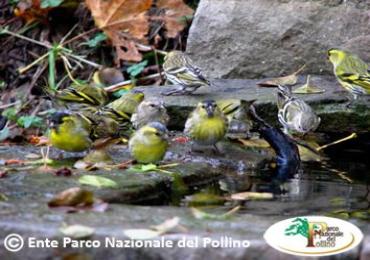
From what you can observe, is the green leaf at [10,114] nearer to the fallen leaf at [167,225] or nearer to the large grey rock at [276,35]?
the large grey rock at [276,35]

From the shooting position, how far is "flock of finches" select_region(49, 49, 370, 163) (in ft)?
21.0

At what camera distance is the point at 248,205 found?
516cm

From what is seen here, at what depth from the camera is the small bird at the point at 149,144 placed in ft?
19.9

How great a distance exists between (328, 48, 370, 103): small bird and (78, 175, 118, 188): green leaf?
3061 millimetres

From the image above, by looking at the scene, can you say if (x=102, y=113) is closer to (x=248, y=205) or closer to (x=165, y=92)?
(x=165, y=92)

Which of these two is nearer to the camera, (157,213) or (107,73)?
(157,213)

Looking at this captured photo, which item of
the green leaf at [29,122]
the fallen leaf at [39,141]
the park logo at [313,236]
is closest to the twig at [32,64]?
the green leaf at [29,122]

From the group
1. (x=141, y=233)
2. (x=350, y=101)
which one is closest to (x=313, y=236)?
(x=141, y=233)

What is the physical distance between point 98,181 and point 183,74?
292 cm

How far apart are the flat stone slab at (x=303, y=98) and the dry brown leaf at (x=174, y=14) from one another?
2272 mm

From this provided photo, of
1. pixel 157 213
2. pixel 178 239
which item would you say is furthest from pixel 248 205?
pixel 178 239

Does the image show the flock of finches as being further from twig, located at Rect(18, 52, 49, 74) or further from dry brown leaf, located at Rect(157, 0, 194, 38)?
twig, located at Rect(18, 52, 49, 74)

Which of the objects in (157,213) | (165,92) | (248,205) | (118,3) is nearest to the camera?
(157,213)

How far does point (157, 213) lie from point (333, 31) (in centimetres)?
439
